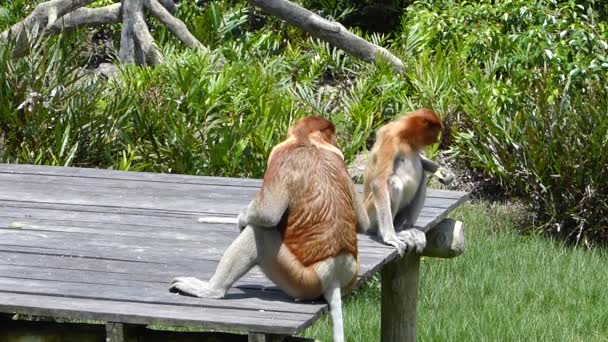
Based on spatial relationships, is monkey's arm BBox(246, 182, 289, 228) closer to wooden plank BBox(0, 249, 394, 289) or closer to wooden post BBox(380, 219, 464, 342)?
wooden plank BBox(0, 249, 394, 289)

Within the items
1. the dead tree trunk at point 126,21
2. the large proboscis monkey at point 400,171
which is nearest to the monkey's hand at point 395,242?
the large proboscis monkey at point 400,171

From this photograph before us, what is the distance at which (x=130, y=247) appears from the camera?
199 inches

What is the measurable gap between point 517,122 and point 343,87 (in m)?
2.30

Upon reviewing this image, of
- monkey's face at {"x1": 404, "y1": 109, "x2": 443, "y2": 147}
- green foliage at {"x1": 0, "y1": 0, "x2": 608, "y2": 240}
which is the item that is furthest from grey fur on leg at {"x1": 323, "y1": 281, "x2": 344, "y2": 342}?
green foliage at {"x1": 0, "y1": 0, "x2": 608, "y2": 240}

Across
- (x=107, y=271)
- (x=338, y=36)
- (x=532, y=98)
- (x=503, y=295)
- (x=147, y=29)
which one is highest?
(x=147, y=29)

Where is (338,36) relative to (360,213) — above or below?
above

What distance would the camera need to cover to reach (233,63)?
10227 millimetres

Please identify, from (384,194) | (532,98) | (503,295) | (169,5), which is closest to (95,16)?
(169,5)

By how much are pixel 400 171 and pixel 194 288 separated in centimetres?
164

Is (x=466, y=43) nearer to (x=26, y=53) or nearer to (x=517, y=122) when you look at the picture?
(x=517, y=122)

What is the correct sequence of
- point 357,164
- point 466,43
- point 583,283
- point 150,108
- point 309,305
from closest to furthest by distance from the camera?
point 309,305
point 583,283
point 150,108
point 357,164
point 466,43

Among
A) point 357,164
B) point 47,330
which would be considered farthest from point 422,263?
point 47,330

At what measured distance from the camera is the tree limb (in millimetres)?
10664

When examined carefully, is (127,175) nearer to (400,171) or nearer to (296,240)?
(400,171)
